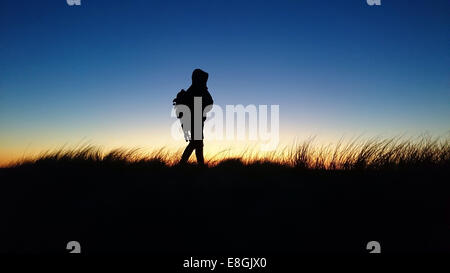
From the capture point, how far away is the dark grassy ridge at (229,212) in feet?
9.45

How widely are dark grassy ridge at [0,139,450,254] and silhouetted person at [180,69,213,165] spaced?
137 centimetres

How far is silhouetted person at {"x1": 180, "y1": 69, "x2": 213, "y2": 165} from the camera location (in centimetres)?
610

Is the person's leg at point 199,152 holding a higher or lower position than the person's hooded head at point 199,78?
lower

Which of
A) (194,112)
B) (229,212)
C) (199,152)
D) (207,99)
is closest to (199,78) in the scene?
(207,99)

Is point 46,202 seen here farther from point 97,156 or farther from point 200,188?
point 97,156

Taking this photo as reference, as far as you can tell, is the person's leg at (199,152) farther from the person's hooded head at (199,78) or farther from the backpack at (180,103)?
the person's hooded head at (199,78)

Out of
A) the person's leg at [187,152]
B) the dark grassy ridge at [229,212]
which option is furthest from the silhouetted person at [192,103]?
the dark grassy ridge at [229,212]

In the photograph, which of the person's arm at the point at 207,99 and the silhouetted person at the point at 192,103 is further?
the person's arm at the point at 207,99

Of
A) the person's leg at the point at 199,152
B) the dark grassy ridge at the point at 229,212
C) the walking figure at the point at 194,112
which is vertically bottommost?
the dark grassy ridge at the point at 229,212

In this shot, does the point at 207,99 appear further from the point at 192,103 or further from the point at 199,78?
the point at 199,78

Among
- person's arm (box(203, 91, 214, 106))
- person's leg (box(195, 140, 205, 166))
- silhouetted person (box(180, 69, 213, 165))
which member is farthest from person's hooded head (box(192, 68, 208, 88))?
person's leg (box(195, 140, 205, 166))

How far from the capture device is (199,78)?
620 centimetres

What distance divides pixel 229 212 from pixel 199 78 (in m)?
3.49
